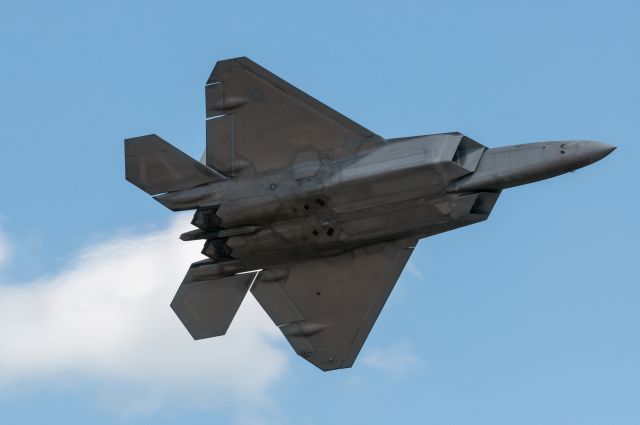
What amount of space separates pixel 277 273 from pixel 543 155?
7253mm

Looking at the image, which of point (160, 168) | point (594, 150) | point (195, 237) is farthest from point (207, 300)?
point (594, 150)

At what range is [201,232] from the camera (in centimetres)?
3612

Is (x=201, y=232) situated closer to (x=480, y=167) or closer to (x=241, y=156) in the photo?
(x=241, y=156)

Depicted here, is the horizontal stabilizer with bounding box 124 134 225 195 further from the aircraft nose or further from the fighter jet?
the aircraft nose

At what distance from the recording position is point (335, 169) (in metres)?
35.1

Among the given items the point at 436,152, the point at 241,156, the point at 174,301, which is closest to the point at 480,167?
the point at 436,152

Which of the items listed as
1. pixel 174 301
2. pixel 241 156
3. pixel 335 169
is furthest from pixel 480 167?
pixel 174 301

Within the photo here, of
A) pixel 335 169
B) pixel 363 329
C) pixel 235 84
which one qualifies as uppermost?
pixel 235 84

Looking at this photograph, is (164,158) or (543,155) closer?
(543,155)

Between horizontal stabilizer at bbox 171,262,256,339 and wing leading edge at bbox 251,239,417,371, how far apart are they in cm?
46

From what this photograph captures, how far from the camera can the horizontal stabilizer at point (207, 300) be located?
37.2 meters

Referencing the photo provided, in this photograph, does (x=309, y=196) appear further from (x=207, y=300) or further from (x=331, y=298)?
(x=207, y=300)

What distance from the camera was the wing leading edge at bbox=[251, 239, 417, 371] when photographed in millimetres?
36562

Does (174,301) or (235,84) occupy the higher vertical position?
(235,84)
